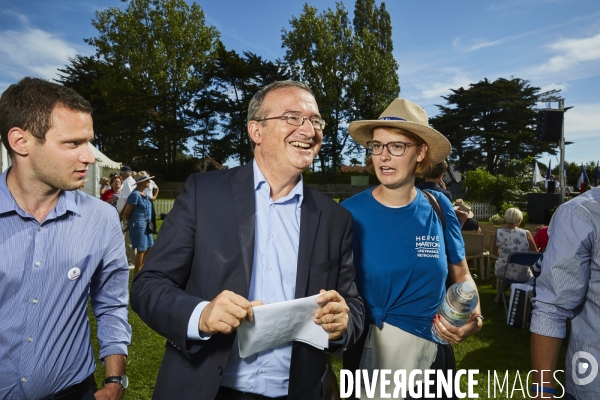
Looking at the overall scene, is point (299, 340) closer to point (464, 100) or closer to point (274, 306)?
point (274, 306)

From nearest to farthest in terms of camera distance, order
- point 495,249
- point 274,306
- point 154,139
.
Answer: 1. point 274,306
2. point 495,249
3. point 154,139

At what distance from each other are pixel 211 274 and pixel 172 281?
155 mm

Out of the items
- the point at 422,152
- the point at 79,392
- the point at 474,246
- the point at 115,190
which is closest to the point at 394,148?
the point at 422,152

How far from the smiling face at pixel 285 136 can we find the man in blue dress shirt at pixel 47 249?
72cm

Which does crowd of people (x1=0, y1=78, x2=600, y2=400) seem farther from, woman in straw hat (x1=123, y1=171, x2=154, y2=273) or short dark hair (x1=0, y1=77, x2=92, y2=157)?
woman in straw hat (x1=123, y1=171, x2=154, y2=273)

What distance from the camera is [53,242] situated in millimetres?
1784

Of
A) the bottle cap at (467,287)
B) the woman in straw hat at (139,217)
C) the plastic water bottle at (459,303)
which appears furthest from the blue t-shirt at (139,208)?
the bottle cap at (467,287)

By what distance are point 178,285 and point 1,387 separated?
2.27ft

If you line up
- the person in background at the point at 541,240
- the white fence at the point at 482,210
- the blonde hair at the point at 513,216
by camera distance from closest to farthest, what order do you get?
the person in background at the point at 541,240 → the blonde hair at the point at 513,216 → the white fence at the point at 482,210

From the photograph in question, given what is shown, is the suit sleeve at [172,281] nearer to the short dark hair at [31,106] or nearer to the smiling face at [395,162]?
Result: the short dark hair at [31,106]

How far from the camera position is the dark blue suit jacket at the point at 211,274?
5.48 ft

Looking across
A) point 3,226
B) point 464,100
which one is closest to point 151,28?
point 464,100

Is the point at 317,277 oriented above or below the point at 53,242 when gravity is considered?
below

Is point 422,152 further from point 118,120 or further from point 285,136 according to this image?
point 118,120
